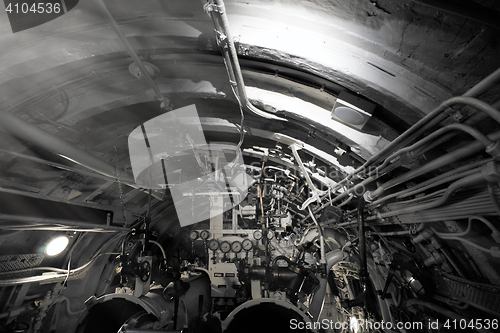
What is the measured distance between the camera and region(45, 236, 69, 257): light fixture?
13.8 ft

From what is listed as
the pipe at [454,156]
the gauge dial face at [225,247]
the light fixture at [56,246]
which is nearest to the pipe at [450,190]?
the pipe at [454,156]

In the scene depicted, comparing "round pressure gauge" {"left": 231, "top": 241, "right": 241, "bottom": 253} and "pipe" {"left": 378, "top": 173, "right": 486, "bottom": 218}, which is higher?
"pipe" {"left": 378, "top": 173, "right": 486, "bottom": 218}

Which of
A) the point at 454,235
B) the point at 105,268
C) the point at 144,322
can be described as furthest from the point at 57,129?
the point at 454,235

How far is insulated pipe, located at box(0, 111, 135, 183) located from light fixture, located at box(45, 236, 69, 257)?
2343 millimetres

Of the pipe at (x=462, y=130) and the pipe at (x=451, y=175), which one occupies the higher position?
the pipe at (x=462, y=130)

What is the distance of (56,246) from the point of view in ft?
14.1

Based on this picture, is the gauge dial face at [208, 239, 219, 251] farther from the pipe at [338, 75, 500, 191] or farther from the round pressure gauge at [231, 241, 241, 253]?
the pipe at [338, 75, 500, 191]

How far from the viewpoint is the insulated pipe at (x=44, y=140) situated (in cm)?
216

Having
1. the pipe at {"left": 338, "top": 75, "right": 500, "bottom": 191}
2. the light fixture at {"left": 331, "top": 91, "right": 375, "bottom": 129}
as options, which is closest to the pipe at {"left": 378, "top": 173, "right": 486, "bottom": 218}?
the pipe at {"left": 338, "top": 75, "right": 500, "bottom": 191}

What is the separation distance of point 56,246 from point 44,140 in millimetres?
3231

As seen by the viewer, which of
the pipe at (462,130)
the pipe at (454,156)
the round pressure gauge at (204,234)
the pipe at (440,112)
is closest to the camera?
the pipe at (440,112)

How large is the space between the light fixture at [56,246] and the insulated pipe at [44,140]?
2.34 meters

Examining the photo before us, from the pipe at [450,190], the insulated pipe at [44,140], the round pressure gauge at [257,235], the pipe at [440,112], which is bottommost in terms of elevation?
the pipe at [450,190]

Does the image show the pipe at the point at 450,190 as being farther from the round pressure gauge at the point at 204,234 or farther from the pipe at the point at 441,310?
the round pressure gauge at the point at 204,234
